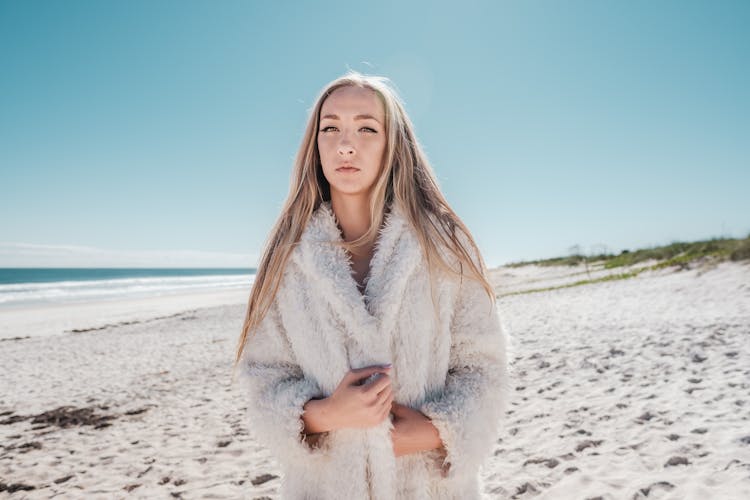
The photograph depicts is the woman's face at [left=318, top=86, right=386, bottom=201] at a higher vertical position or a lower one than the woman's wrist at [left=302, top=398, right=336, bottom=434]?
higher

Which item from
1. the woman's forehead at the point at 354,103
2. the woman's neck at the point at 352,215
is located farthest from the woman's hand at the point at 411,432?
the woman's forehead at the point at 354,103

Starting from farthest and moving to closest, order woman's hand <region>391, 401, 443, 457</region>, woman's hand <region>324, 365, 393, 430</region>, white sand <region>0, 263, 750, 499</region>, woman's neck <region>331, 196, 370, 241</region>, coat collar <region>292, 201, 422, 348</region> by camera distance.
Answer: white sand <region>0, 263, 750, 499</region> < woman's neck <region>331, 196, 370, 241</region> < coat collar <region>292, 201, 422, 348</region> < woman's hand <region>391, 401, 443, 457</region> < woman's hand <region>324, 365, 393, 430</region>

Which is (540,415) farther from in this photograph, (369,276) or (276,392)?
(276,392)

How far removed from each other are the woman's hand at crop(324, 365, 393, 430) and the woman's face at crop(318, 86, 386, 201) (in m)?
0.70

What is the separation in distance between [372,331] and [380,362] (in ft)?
0.35

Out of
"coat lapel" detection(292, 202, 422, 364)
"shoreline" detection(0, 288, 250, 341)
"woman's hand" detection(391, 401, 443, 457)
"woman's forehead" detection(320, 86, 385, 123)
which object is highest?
"woman's forehead" detection(320, 86, 385, 123)

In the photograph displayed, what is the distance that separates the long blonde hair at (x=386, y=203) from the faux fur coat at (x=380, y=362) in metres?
0.04

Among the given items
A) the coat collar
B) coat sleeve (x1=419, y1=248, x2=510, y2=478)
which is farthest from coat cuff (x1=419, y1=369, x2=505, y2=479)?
the coat collar

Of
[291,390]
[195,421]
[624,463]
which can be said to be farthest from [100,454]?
[624,463]

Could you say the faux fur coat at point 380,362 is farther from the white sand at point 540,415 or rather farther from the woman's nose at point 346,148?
the white sand at point 540,415

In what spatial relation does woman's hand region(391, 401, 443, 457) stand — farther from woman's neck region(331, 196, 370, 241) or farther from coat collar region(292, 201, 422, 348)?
woman's neck region(331, 196, 370, 241)

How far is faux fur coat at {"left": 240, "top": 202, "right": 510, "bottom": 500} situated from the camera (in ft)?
4.94

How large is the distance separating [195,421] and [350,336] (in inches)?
212

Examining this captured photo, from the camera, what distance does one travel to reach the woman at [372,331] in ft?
4.90
